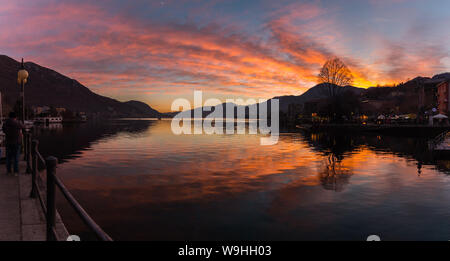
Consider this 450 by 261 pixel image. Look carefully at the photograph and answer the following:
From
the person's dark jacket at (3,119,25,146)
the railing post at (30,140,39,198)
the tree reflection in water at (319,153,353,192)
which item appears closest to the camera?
the railing post at (30,140,39,198)

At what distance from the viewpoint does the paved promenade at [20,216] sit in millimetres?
5996

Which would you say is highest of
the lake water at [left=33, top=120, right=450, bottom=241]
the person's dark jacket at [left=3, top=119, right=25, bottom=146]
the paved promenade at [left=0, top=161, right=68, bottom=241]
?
the person's dark jacket at [left=3, top=119, right=25, bottom=146]

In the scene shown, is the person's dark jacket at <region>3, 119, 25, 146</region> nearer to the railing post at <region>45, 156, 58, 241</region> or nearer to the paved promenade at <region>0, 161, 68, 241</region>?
the paved promenade at <region>0, 161, 68, 241</region>

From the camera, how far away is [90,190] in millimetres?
13531

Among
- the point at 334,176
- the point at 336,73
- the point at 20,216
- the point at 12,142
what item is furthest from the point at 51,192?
the point at 336,73

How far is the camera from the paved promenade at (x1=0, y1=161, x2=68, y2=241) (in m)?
6.00

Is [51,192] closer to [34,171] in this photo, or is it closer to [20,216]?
[20,216]

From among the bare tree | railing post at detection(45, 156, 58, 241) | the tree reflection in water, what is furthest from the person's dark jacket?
the bare tree

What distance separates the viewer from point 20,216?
Answer: 276 inches

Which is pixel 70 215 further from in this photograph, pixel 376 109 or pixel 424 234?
pixel 376 109

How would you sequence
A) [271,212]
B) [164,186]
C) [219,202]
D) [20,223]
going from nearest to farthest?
[20,223], [271,212], [219,202], [164,186]
